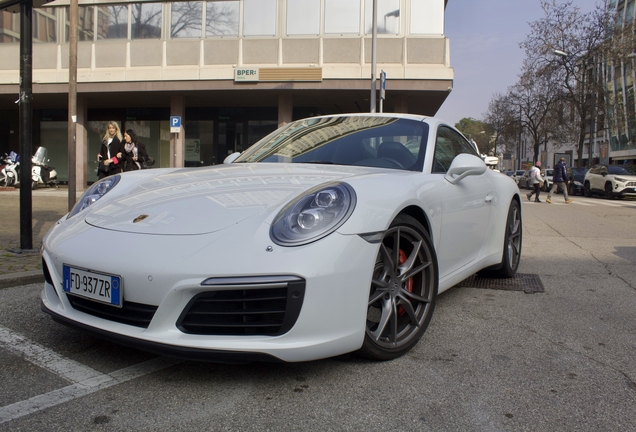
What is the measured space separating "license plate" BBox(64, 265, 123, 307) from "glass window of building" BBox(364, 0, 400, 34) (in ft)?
57.7

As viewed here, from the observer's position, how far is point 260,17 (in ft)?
62.8

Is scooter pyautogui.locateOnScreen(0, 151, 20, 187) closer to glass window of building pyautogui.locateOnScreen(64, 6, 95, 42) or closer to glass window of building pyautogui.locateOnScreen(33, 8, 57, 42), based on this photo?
glass window of building pyautogui.locateOnScreen(33, 8, 57, 42)

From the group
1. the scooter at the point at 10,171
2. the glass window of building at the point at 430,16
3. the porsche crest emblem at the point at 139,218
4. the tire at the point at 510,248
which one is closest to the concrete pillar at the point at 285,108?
the glass window of building at the point at 430,16

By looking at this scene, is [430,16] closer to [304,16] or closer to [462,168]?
[304,16]

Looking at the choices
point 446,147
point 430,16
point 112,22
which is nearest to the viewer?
point 446,147

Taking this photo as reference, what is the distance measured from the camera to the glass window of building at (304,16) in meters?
18.8

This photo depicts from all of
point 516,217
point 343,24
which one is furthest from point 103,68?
point 516,217

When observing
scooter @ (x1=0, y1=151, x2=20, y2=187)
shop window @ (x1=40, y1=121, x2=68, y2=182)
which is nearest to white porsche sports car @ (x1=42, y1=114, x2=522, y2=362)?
scooter @ (x1=0, y1=151, x2=20, y2=187)


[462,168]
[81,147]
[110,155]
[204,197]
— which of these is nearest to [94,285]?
[204,197]

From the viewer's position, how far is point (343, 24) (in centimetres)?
1883

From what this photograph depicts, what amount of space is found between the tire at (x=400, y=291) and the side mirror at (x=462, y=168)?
662mm

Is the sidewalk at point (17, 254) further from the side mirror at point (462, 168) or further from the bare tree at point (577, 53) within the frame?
the bare tree at point (577, 53)

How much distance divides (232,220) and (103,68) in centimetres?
1999

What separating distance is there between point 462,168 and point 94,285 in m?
2.18
